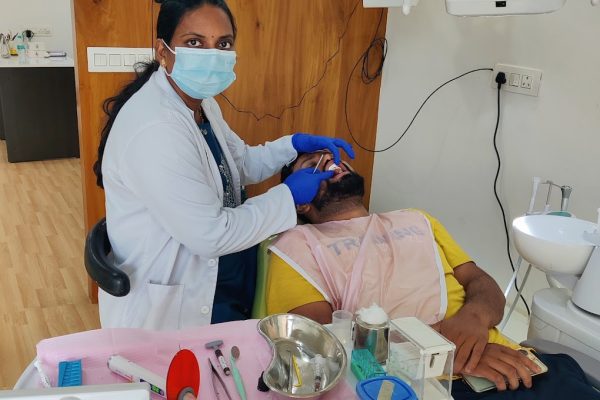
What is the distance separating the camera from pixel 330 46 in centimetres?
245

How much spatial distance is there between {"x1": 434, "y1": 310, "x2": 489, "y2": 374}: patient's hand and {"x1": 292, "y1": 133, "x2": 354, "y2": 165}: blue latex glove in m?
0.55

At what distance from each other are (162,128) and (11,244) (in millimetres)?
2289

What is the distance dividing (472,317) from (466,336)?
0.11 meters

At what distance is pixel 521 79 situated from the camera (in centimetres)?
190

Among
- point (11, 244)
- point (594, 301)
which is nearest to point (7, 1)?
point (11, 244)

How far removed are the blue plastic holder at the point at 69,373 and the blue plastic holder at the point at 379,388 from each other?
42 cm

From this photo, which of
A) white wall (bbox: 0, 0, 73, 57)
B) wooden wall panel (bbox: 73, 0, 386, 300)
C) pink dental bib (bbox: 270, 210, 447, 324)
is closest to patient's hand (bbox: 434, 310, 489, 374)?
pink dental bib (bbox: 270, 210, 447, 324)

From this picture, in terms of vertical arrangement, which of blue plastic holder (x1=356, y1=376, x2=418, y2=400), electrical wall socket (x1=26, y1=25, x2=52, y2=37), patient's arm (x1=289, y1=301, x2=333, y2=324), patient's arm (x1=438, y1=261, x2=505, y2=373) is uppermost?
electrical wall socket (x1=26, y1=25, x2=52, y2=37)

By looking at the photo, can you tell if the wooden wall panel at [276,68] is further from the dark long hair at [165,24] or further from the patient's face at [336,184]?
the patient's face at [336,184]

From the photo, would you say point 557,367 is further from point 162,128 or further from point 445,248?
point 162,128

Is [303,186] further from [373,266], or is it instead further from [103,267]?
[103,267]

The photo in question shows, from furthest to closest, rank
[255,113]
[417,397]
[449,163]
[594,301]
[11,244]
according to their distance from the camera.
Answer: [11,244]
[255,113]
[449,163]
[594,301]
[417,397]

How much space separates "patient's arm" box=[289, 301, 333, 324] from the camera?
1.29 m

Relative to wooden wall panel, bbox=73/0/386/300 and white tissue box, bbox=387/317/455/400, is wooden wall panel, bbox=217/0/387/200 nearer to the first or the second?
wooden wall panel, bbox=73/0/386/300
